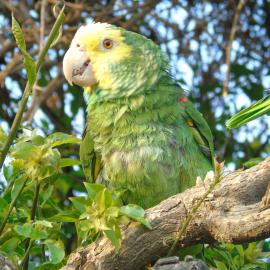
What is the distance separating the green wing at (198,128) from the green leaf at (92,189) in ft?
2.27

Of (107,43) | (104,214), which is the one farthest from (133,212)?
(107,43)

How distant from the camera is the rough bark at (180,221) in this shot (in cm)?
122

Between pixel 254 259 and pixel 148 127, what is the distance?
1.56 feet

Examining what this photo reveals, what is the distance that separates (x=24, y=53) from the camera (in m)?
1.11

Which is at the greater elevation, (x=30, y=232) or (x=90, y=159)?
(x=90, y=159)

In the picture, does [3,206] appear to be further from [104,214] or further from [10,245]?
[104,214]

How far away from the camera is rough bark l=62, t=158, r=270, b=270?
1.22 m

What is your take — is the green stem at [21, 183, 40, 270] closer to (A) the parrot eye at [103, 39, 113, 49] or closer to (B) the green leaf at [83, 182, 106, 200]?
(B) the green leaf at [83, 182, 106, 200]

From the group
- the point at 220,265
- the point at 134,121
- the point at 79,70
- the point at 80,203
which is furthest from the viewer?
the point at 79,70

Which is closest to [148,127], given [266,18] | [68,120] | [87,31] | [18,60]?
[87,31]

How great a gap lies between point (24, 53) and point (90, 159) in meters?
0.78

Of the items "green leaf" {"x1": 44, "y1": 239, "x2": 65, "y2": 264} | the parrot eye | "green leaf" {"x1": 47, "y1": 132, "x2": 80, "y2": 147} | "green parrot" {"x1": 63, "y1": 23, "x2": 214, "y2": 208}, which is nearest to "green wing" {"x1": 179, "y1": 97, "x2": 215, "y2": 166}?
"green parrot" {"x1": 63, "y1": 23, "x2": 214, "y2": 208}

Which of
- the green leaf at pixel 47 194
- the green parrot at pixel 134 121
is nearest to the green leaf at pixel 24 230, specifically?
the green leaf at pixel 47 194

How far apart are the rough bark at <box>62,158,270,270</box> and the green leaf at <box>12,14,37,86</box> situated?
13.4 inches
